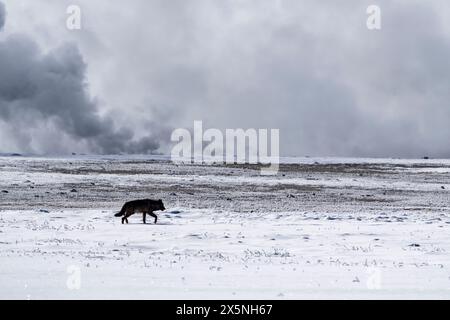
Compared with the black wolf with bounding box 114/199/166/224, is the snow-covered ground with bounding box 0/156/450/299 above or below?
below

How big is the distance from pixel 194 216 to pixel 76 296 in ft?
50.9

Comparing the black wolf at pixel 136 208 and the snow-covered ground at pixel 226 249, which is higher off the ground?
the black wolf at pixel 136 208

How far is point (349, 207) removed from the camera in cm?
3045

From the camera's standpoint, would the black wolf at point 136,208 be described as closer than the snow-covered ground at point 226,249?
No

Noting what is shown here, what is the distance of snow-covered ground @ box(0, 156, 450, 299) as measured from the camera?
1034 cm

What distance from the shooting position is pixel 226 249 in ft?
52.3

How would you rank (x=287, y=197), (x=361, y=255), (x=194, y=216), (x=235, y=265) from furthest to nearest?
(x=287, y=197), (x=194, y=216), (x=361, y=255), (x=235, y=265)

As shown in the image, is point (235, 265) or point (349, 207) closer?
point (235, 265)

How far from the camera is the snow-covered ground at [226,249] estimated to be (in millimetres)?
10344

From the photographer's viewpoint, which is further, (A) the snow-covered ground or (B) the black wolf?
(B) the black wolf

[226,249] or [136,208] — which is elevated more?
[136,208]
